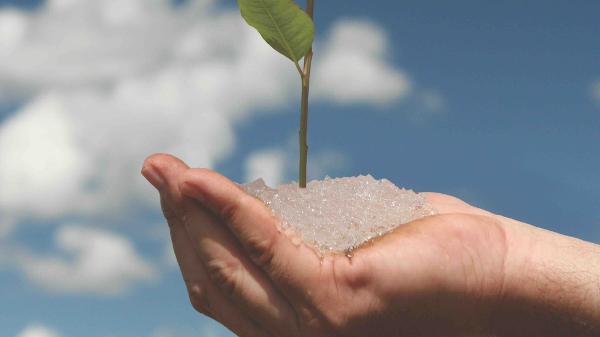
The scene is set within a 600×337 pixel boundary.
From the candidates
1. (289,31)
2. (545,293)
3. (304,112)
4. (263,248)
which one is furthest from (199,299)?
(545,293)

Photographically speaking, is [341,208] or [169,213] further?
[341,208]

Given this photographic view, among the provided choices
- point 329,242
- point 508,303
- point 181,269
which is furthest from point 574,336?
point 181,269

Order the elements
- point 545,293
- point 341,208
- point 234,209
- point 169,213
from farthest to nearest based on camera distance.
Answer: point 545,293 < point 341,208 < point 169,213 < point 234,209

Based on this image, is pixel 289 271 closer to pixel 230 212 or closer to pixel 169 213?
pixel 230 212

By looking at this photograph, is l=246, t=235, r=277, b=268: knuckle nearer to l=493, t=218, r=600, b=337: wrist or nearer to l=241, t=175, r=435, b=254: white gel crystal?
l=241, t=175, r=435, b=254: white gel crystal

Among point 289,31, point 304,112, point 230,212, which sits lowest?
point 230,212

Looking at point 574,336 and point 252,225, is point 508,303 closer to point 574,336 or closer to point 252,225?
point 574,336

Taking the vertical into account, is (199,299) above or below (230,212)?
below
